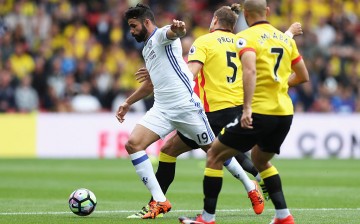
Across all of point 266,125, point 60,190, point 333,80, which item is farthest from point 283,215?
point 333,80

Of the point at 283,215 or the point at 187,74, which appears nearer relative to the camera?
the point at 283,215

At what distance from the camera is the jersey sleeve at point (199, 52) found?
10.9 metres

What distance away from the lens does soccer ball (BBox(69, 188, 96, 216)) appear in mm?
10594

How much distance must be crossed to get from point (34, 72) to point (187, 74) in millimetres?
15014

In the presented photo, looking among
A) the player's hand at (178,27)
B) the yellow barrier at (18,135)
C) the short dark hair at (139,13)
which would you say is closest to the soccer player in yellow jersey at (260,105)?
the player's hand at (178,27)

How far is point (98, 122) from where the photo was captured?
953 inches

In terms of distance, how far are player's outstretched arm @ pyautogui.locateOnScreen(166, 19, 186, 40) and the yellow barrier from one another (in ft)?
47.6

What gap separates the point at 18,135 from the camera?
2398cm

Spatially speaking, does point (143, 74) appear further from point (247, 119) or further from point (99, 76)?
point (99, 76)

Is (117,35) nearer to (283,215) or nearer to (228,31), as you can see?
(228,31)

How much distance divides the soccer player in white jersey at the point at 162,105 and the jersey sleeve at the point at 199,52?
0.37 metres

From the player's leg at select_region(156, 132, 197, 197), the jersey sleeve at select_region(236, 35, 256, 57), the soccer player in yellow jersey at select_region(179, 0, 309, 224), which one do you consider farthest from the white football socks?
the jersey sleeve at select_region(236, 35, 256, 57)

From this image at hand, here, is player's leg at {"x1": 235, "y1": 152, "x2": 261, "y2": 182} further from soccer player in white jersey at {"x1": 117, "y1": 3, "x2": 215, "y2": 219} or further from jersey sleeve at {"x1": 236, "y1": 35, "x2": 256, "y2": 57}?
jersey sleeve at {"x1": 236, "y1": 35, "x2": 256, "y2": 57}

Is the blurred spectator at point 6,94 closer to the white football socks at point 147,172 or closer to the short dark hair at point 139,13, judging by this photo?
the short dark hair at point 139,13
